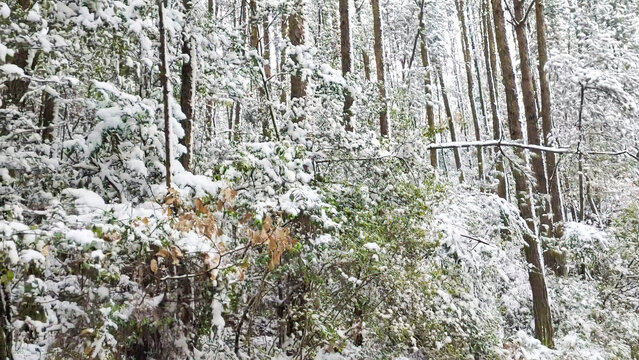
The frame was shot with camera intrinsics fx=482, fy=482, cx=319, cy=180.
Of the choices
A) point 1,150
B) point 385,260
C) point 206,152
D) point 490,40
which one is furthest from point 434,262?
point 490,40

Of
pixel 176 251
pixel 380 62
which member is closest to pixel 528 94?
pixel 380 62

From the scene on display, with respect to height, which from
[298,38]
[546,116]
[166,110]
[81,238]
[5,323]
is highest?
[298,38]

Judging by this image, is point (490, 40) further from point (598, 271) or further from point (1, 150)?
point (1, 150)

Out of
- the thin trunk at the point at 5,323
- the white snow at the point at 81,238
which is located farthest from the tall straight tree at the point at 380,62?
the thin trunk at the point at 5,323

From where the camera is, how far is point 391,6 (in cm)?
2550

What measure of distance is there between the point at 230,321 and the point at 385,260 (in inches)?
99.6

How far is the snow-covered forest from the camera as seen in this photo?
418cm

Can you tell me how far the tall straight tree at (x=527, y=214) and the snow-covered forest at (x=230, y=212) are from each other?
4 cm

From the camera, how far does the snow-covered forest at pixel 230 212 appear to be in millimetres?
4180

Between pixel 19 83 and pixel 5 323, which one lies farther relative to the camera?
pixel 19 83

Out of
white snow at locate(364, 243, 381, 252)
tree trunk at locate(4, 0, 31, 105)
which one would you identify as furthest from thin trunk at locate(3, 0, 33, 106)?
white snow at locate(364, 243, 381, 252)

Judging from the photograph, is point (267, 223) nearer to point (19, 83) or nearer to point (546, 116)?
point (19, 83)

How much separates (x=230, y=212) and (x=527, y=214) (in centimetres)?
641

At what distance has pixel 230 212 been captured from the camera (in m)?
4.57
